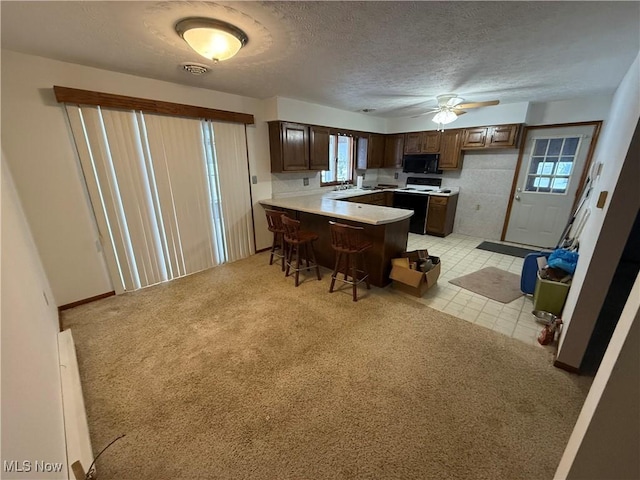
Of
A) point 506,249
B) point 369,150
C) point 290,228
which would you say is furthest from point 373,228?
point 369,150

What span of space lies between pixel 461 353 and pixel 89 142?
4046 mm

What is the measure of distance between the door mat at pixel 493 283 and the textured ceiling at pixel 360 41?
241cm

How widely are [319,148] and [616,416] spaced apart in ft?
14.2

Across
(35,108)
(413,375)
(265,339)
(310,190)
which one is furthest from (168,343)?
(310,190)

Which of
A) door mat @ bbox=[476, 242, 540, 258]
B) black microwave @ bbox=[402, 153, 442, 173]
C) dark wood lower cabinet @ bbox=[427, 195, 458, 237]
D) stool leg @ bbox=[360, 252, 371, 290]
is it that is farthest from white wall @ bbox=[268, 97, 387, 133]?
door mat @ bbox=[476, 242, 540, 258]

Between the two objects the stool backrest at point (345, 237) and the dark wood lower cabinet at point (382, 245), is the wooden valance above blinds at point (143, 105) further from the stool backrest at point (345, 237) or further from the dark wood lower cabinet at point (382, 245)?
the stool backrest at point (345, 237)

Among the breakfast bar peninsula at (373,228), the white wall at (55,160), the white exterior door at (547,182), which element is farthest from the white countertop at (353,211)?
the white exterior door at (547,182)

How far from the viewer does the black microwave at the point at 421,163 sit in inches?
208

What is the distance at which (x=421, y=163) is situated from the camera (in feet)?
17.9

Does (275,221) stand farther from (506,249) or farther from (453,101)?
(506,249)

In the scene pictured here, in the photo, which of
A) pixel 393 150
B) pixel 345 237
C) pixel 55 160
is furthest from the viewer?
pixel 393 150

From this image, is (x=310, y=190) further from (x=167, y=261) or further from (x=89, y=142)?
(x=89, y=142)

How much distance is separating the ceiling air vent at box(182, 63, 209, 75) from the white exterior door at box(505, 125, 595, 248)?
203 inches

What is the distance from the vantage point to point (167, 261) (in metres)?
3.29
